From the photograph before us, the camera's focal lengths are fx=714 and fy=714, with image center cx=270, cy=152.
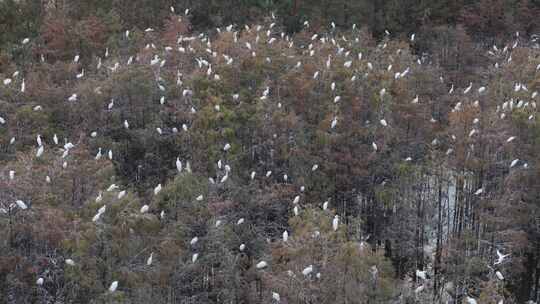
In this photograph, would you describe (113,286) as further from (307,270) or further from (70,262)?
(307,270)

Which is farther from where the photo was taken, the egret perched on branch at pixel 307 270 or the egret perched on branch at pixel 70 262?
the egret perched on branch at pixel 307 270

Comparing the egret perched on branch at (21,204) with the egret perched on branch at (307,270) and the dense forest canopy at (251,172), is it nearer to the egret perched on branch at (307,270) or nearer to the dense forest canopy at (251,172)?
the dense forest canopy at (251,172)

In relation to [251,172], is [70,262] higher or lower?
higher

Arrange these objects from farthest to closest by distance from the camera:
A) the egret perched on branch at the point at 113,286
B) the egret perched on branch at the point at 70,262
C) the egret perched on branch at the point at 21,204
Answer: the egret perched on branch at the point at 21,204 < the egret perched on branch at the point at 113,286 < the egret perched on branch at the point at 70,262

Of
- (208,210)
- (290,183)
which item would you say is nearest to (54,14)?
(290,183)

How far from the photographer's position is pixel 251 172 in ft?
58.2

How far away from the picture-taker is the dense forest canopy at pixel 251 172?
12.5m

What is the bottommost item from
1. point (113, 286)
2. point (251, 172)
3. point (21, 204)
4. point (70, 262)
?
point (251, 172)

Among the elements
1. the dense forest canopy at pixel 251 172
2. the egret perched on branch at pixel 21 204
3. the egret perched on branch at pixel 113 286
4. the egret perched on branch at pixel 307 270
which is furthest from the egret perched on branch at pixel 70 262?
the egret perched on branch at pixel 307 270

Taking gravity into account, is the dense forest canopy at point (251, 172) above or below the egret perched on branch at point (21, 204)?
below

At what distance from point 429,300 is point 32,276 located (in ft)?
32.3

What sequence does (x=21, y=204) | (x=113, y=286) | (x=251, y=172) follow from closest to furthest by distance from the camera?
(x=113, y=286)
(x=21, y=204)
(x=251, y=172)

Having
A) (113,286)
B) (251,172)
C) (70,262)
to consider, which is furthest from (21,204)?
(251,172)

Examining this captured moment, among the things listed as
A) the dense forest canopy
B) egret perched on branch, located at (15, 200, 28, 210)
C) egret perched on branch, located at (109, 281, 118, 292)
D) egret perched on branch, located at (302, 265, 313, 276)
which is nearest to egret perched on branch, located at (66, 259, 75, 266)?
the dense forest canopy
